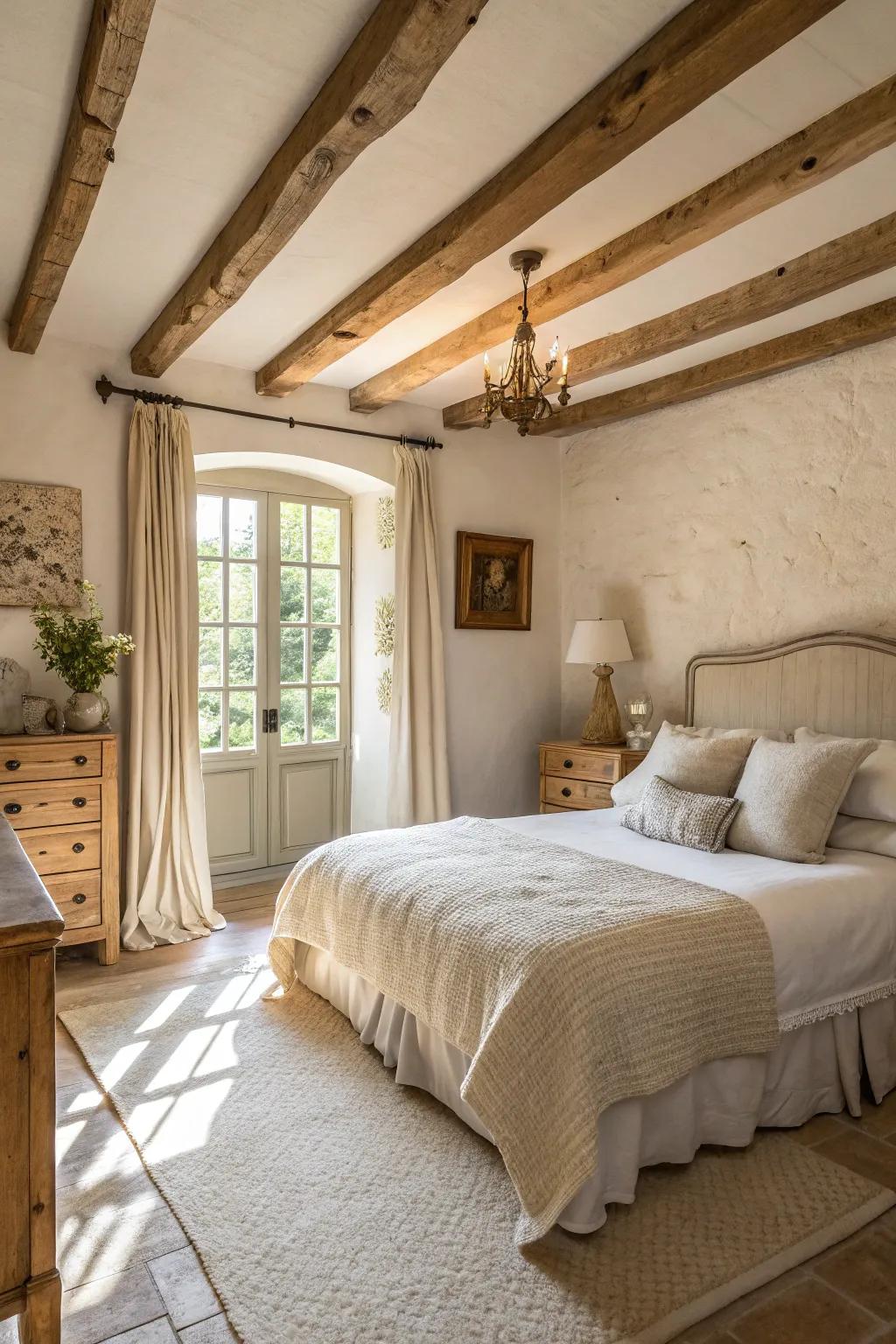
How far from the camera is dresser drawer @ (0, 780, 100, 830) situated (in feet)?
11.1

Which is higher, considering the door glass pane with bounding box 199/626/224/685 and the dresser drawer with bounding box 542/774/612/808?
the door glass pane with bounding box 199/626/224/685

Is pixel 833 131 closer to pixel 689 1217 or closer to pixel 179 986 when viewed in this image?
pixel 689 1217

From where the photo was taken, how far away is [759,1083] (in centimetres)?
226

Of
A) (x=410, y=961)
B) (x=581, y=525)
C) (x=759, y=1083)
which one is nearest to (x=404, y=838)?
(x=410, y=961)

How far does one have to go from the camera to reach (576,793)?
4.50 meters

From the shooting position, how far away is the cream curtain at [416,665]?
4.66m

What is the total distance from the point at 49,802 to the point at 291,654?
5.66 ft

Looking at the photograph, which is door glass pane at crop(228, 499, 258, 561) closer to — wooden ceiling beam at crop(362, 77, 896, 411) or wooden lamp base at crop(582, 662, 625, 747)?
wooden ceiling beam at crop(362, 77, 896, 411)

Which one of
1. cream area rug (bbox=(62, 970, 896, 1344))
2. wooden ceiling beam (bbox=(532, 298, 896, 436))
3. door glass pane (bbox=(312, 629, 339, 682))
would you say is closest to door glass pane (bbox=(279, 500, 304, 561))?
door glass pane (bbox=(312, 629, 339, 682))

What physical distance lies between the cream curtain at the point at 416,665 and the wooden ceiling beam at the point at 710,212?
3.40 feet

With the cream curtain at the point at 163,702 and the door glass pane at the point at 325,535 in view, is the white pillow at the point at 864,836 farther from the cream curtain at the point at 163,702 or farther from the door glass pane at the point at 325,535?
the door glass pane at the point at 325,535

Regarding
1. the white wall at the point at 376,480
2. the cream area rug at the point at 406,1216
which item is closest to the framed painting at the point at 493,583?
the white wall at the point at 376,480

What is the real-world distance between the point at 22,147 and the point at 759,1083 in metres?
3.25

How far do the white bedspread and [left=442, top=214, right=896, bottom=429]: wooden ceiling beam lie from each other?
1.99 metres
